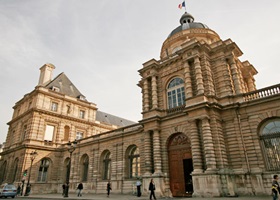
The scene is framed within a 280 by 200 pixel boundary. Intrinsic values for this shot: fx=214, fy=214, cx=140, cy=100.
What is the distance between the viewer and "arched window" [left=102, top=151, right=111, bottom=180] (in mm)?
22913

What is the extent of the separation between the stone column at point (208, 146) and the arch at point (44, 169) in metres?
23.1

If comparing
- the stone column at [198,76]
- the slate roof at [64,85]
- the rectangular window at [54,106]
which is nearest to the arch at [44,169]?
the rectangular window at [54,106]

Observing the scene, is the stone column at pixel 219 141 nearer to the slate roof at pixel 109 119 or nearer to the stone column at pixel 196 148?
the stone column at pixel 196 148

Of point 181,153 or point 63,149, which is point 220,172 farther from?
point 63,149

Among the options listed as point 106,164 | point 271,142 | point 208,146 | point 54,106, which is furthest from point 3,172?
point 271,142

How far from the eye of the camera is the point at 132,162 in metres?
21.2

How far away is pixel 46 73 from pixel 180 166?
2886 cm

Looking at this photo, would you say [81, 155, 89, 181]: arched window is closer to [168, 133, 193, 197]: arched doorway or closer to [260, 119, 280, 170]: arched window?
[168, 133, 193, 197]: arched doorway

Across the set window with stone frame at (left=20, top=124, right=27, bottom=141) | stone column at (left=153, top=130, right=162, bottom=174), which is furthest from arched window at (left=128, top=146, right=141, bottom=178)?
window with stone frame at (left=20, top=124, right=27, bottom=141)

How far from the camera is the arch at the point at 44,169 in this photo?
28.2 meters

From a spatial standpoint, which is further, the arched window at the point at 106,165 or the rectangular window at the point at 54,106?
the rectangular window at the point at 54,106

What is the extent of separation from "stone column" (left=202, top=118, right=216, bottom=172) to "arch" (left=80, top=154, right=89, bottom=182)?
16.3 m

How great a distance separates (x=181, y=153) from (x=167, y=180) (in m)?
2.34

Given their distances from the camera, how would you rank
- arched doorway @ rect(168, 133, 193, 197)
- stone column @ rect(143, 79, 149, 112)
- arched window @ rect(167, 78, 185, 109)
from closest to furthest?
arched doorway @ rect(168, 133, 193, 197) < arched window @ rect(167, 78, 185, 109) < stone column @ rect(143, 79, 149, 112)
